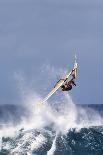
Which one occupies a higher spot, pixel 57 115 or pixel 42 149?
pixel 57 115

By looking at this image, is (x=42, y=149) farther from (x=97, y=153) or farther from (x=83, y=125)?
(x=83, y=125)

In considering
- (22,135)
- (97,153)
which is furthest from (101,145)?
(22,135)

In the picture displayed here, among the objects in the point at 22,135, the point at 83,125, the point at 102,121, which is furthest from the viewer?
the point at 102,121

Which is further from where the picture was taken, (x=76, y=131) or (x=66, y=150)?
(x=76, y=131)

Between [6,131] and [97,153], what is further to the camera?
[6,131]

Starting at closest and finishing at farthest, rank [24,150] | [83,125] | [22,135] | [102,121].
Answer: [24,150] < [22,135] < [83,125] < [102,121]

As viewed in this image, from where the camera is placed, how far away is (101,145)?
133750 millimetres

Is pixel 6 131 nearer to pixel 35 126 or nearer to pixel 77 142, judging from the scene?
pixel 35 126

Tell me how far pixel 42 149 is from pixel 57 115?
30135 millimetres

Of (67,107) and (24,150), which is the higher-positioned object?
(67,107)

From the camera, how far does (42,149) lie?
424ft

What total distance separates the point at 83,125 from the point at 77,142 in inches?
630

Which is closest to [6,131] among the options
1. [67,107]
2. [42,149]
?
[42,149]

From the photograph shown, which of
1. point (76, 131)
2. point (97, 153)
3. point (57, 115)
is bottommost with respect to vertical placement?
point (97, 153)
